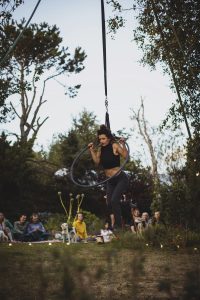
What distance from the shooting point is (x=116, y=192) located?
5.81 metres

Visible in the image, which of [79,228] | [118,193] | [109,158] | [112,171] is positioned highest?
[109,158]

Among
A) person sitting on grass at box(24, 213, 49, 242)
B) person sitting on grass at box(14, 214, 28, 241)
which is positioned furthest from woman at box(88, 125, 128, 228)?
person sitting on grass at box(14, 214, 28, 241)

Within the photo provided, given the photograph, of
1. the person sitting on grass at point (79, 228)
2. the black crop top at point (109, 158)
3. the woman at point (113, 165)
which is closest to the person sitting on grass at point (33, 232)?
the person sitting on grass at point (79, 228)

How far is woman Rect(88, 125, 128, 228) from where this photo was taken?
582 centimetres

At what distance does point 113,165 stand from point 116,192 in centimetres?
38

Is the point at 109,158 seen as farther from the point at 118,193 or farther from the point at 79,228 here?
the point at 79,228

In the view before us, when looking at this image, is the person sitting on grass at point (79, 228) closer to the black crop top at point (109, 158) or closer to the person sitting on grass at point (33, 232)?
the person sitting on grass at point (33, 232)

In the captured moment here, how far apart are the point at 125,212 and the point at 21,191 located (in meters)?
4.92

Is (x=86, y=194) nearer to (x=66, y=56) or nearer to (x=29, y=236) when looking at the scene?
(x=66, y=56)

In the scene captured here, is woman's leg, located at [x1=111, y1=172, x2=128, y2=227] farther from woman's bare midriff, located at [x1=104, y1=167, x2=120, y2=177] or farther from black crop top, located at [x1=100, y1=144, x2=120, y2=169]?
black crop top, located at [x1=100, y1=144, x2=120, y2=169]

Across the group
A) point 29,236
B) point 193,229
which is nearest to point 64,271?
point 193,229

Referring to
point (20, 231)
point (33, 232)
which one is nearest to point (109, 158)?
point (33, 232)

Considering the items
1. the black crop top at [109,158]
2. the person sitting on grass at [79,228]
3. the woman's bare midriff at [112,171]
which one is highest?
the black crop top at [109,158]

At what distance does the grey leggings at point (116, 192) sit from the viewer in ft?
19.0
